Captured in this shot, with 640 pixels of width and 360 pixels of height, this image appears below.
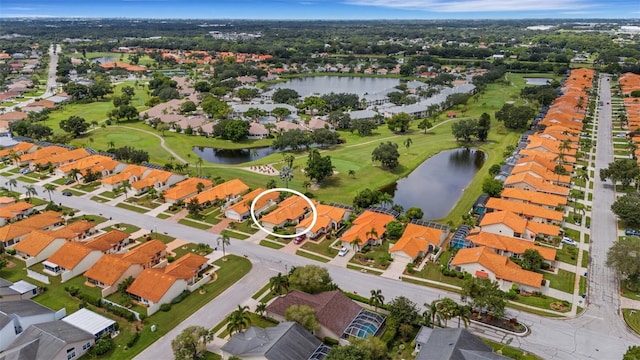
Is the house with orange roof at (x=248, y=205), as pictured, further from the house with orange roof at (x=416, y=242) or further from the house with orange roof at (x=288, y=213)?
the house with orange roof at (x=416, y=242)

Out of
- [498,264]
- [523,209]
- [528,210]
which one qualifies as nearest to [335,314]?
[498,264]

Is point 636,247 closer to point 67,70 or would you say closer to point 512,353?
point 512,353

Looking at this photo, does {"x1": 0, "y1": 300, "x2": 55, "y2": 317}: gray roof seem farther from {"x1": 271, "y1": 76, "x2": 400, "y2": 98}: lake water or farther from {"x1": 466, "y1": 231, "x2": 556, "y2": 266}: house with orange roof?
{"x1": 271, "y1": 76, "x2": 400, "y2": 98}: lake water

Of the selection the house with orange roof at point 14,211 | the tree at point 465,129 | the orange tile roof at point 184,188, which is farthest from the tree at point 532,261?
the house with orange roof at point 14,211

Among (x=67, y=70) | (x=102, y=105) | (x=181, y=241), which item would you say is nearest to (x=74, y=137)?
(x=102, y=105)

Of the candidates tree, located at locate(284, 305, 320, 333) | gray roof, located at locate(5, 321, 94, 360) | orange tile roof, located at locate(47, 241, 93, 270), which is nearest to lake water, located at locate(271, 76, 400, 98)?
orange tile roof, located at locate(47, 241, 93, 270)

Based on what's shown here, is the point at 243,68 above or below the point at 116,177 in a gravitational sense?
above
